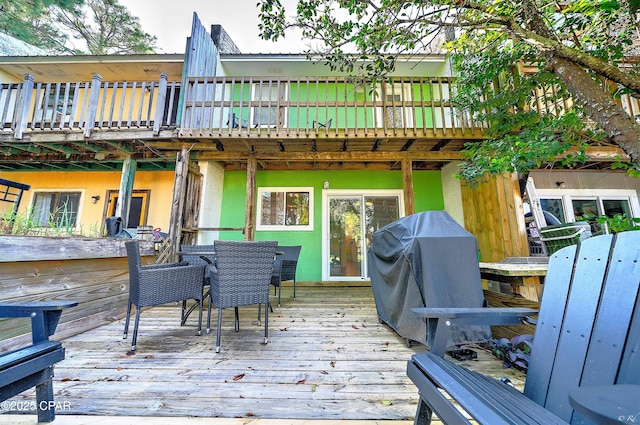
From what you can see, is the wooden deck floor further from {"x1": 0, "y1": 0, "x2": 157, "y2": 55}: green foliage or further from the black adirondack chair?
{"x1": 0, "y1": 0, "x2": 157, "y2": 55}: green foliage

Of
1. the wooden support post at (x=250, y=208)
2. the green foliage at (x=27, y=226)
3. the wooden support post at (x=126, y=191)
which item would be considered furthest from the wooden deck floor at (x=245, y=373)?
the wooden support post at (x=126, y=191)

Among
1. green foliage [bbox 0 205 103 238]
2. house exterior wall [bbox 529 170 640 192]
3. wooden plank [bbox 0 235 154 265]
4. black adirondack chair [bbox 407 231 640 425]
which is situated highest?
house exterior wall [bbox 529 170 640 192]

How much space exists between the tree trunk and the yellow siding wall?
735 centimetres

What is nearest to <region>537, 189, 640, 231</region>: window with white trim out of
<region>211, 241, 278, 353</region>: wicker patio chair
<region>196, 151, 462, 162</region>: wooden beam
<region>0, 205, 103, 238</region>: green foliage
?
<region>196, 151, 462, 162</region>: wooden beam

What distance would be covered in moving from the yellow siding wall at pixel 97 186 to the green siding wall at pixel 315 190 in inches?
64.8

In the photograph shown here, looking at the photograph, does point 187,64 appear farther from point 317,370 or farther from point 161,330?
point 317,370

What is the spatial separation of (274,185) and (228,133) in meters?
1.94

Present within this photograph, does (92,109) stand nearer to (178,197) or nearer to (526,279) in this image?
(178,197)

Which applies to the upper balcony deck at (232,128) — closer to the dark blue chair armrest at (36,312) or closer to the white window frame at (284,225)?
the white window frame at (284,225)

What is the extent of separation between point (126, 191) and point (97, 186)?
7.42 ft

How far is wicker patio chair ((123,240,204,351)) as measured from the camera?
2.29 m

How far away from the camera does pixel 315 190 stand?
20.2ft

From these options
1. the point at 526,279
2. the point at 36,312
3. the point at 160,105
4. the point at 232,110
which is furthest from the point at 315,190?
the point at 36,312

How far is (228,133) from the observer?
4.47 metres
